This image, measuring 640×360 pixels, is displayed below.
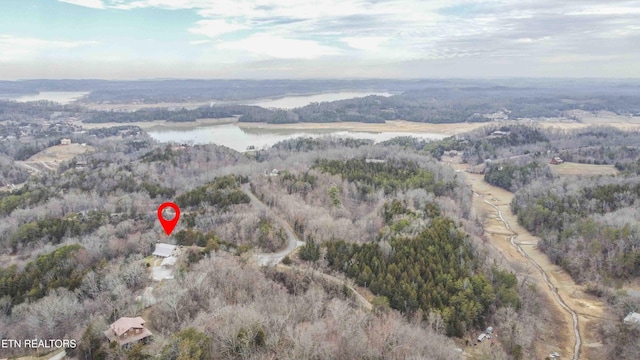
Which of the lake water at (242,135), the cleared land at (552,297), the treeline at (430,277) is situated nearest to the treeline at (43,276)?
the treeline at (430,277)

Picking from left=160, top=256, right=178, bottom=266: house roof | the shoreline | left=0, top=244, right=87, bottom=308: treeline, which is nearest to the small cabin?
the shoreline

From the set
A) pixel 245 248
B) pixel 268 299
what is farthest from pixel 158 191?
pixel 268 299

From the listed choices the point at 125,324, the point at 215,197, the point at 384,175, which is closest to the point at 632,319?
the point at 125,324

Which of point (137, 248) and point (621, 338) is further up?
point (137, 248)

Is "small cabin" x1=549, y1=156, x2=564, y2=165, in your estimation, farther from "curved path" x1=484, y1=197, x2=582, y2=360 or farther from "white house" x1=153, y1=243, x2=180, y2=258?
"white house" x1=153, y1=243, x2=180, y2=258

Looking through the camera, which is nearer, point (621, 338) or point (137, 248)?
point (621, 338)

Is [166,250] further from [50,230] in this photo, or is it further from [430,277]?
[430,277]

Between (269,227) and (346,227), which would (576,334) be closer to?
(346,227)

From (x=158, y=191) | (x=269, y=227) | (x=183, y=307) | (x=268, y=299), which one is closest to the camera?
(x=183, y=307)
